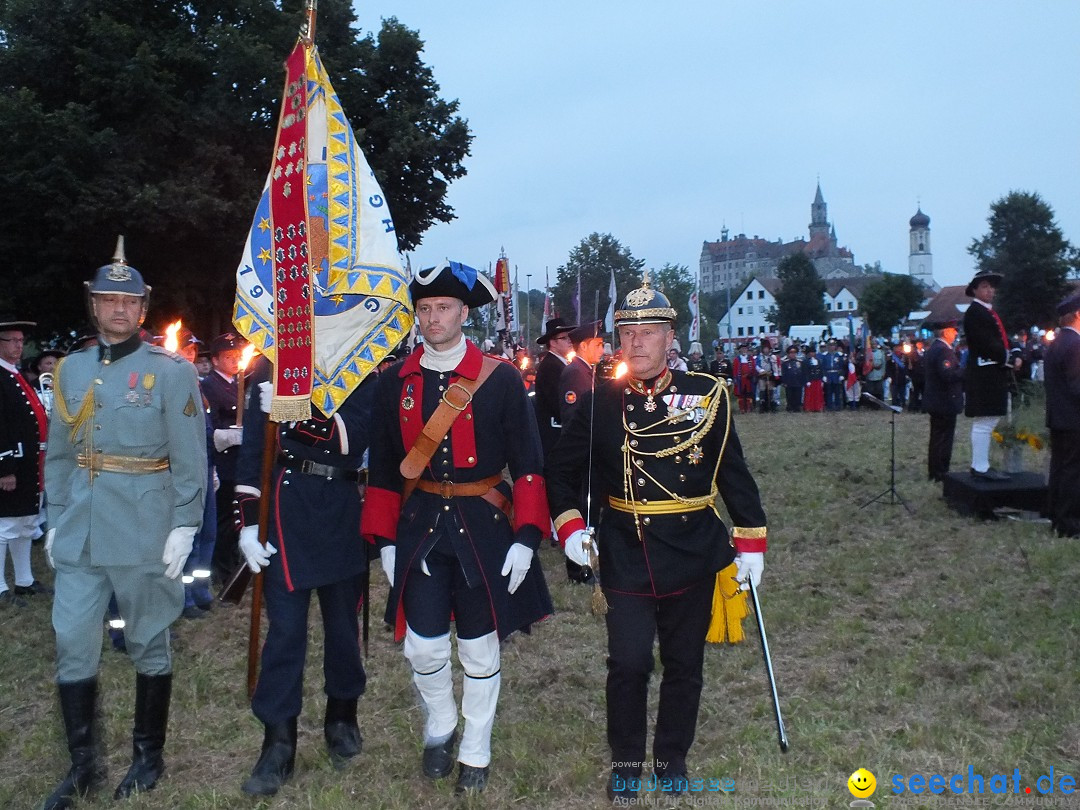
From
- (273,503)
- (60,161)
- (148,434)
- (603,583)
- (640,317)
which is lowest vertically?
(603,583)

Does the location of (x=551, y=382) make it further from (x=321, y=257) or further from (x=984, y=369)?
(x=984, y=369)

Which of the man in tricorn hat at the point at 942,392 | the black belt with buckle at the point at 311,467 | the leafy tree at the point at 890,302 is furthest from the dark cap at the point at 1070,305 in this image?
the leafy tree at the point at 890,302

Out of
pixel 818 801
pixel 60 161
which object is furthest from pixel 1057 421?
pixel 60 161

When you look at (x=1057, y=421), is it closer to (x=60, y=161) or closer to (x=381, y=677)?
(x=381, y=677)

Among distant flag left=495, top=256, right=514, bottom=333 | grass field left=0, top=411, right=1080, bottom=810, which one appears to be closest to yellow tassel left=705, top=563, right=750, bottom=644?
grass field left=0, top=411, right=1080, bottom=810

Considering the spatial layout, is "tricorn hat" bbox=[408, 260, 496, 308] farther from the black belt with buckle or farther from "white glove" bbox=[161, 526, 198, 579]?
"white glove" bbox=[161, 526, 198, 579]

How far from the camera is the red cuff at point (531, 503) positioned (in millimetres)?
4211

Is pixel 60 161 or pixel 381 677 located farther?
pixel 60 161

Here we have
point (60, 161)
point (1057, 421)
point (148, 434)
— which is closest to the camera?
point (148, 434)

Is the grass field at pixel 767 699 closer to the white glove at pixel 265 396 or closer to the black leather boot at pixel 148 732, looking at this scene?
the black leather boot at pixel 148 732

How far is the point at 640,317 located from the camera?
409cm

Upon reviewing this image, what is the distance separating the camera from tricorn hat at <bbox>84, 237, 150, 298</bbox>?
14.1 feet

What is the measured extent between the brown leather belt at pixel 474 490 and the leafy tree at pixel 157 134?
60.6 feet

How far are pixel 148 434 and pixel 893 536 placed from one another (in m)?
7.57
